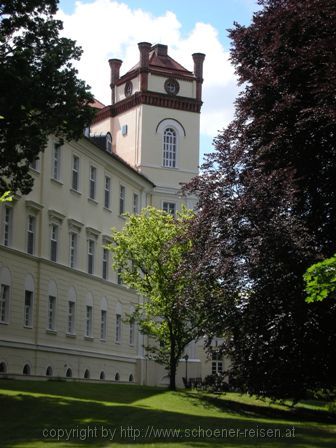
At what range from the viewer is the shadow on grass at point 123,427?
17672 millimetres

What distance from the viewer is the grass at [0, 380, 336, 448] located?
58.2 ft

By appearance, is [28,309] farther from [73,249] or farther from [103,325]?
[103,325]

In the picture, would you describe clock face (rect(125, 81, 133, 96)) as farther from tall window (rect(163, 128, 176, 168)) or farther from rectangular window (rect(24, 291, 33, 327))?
rectangular window (rect(24, 291, 33, 327))

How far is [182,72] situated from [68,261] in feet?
79.7

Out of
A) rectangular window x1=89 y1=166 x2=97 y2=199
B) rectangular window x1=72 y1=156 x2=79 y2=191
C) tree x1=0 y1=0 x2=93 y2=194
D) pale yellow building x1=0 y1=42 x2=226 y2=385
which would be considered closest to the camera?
tree x1=0 y1=0 x2=93 y2=194

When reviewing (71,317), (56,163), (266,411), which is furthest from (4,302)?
(266,411)

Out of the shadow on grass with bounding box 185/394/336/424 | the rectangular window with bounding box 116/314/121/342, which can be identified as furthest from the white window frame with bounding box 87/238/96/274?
the shadow on grass with bounding box 185/394/336/424

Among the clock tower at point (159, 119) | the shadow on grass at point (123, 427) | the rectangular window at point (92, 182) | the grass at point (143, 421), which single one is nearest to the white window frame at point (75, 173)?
the rectangular window at point (92, 182)

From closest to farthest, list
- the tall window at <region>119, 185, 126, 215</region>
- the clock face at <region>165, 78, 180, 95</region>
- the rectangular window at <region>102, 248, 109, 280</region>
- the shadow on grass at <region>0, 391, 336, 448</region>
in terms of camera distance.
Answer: the shadow on grass at <region>0, 391, 336, 448</region>
the rectangular window at <region>102, 248, 109, 280</region>
the tall window at <region>119, 185, 126, 215</region>
the clock face at <region>165, 78, 180, 95</region>

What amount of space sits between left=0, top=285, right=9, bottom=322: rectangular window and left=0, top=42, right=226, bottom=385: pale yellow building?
0.05 metres

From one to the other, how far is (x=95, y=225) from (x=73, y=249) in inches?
143

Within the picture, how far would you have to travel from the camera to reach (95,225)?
5138cm

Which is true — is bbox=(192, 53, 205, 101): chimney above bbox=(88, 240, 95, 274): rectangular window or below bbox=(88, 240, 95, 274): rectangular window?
above

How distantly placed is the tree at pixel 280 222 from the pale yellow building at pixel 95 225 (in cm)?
1492
